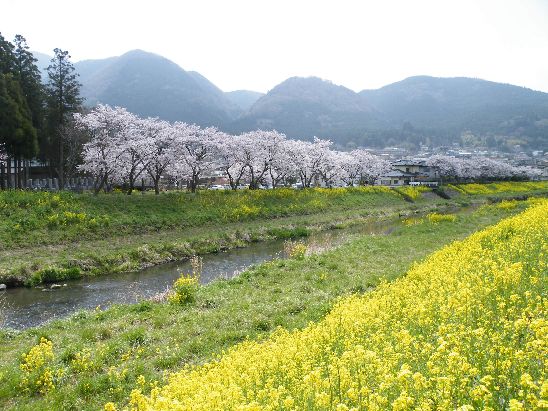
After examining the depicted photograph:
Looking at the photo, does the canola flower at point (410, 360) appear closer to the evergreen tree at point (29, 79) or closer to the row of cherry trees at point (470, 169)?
the evergreen tree at point (29, 79)

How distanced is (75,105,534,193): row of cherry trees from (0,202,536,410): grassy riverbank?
2512 centimetres

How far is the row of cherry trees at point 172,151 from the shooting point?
39.7 metres

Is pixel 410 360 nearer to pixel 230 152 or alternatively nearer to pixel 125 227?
pixel 125 227

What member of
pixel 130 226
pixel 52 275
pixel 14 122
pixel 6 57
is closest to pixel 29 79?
pixel 6 57

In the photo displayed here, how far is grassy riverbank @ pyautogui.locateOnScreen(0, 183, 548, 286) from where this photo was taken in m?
24.4

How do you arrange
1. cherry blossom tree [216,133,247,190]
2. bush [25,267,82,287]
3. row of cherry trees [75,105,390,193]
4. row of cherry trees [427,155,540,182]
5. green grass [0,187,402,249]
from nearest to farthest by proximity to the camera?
bush [25,267,82,287] → green grass [0,187,402,249] → row of cherry trees [75,105,390,193] → cherry blossom tree [216,133,247,190] → row of cherry trees [427,155,540,182]

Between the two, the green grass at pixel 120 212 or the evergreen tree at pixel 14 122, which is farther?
the evergreen tree at pixel 14 122

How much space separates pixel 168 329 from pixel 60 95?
37704mm

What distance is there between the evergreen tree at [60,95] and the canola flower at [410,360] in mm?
39670

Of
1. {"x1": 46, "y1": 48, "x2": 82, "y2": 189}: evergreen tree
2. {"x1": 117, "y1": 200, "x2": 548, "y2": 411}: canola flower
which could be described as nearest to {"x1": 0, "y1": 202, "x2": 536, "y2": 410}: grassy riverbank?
{"x1": 117, "y1": 200, "x2": 548, "y2": 411}: canola flower

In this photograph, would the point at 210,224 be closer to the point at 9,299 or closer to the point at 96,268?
A: the point at 96,268

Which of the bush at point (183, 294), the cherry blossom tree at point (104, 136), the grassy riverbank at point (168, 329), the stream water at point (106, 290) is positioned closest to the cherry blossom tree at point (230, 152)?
the cherry blossom tree at point (104, 136)

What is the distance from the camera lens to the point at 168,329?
41.5ft

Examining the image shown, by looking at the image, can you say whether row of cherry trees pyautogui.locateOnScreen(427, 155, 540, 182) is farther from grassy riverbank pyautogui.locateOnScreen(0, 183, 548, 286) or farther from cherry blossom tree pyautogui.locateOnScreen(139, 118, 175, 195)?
cherry blossom tree pyautogui.locateOnScreen(139, 118, 175, 195)
